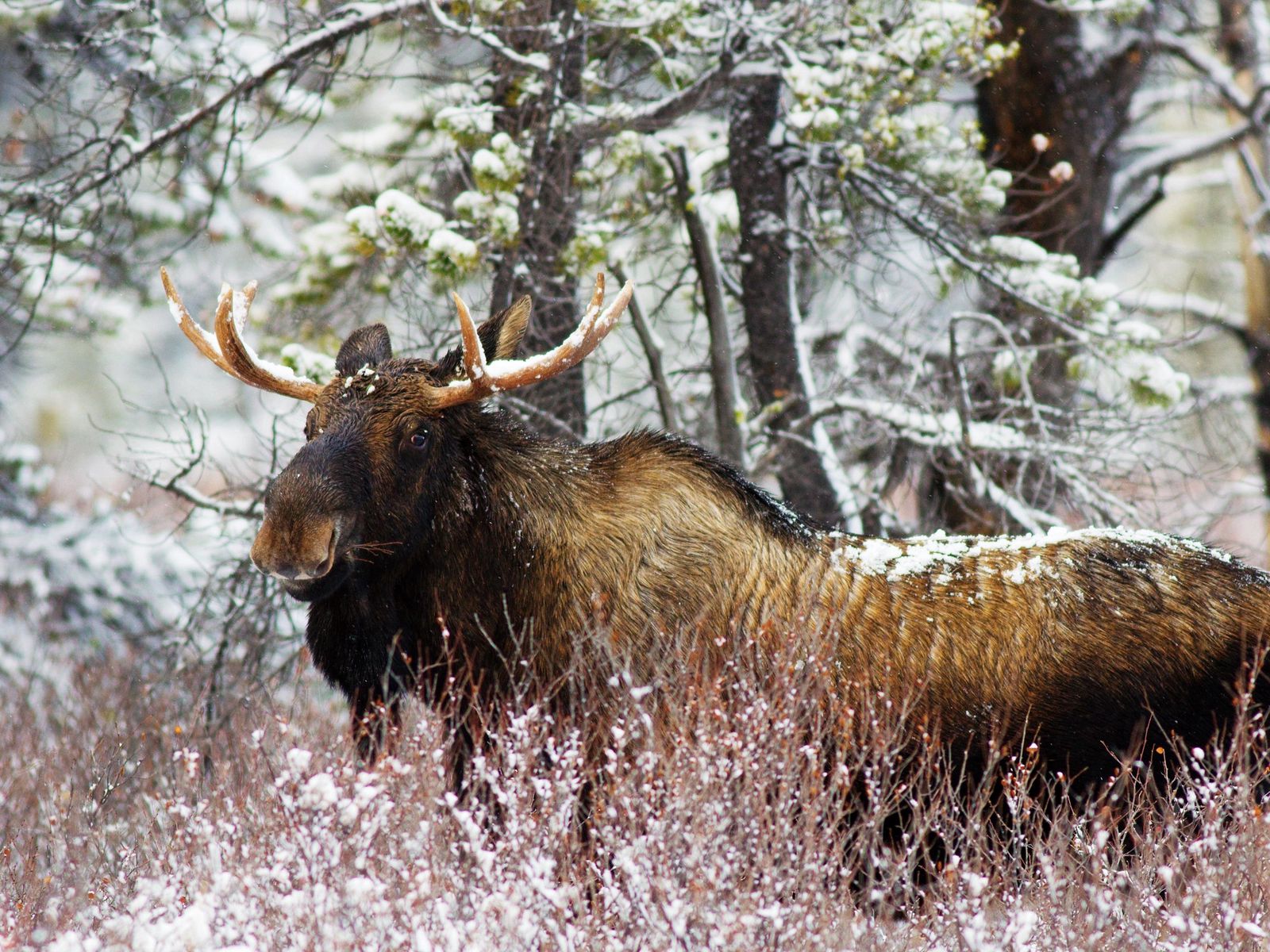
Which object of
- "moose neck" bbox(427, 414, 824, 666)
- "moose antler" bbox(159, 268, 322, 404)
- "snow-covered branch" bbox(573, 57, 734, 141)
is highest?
"snow-covered branch" bbox(573, 57, 734, 141)

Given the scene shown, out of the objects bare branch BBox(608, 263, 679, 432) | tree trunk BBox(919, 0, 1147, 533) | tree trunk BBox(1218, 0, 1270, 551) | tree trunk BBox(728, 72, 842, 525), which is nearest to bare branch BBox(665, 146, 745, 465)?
bare branch BBox(608, 263, 679, 432)

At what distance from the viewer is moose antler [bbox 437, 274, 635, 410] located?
4699 millimetres

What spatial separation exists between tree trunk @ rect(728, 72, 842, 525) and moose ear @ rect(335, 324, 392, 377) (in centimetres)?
304

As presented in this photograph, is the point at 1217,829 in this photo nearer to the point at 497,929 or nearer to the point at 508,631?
the point at 497,929

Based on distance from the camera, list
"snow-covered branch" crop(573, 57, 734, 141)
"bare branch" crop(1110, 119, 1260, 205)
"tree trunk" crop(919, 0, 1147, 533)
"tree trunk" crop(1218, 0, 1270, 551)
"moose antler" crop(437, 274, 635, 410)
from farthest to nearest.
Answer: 1. "tree trunk" crop(1218, 0, 1270, 551)
2. "bare branch" crop(1110, 119, 1260, 205)
3. "tree trunk" crop(919, 0, 1147, 533)
4. "snow-covered branch" crop(573, 57, 734, 141)
5. "moose antler" crop(437, 274, 635, 410)

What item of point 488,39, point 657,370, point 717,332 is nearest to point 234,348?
point 488,39

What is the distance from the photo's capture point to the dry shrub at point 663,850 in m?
3.32

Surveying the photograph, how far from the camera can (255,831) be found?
4.05 metres

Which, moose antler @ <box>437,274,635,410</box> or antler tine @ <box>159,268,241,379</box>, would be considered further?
antler tine @ <box>159,268,241,379</box>

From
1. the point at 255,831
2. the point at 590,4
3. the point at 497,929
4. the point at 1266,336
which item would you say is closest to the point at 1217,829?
the point at 497,929

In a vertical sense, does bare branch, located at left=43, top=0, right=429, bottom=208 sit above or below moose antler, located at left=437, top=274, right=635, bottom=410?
above

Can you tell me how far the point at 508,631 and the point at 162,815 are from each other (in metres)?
1.47

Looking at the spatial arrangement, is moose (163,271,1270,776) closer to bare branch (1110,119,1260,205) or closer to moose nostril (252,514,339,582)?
moose nostril (252,514,339,582)

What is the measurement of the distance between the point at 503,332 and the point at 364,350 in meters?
0.55
